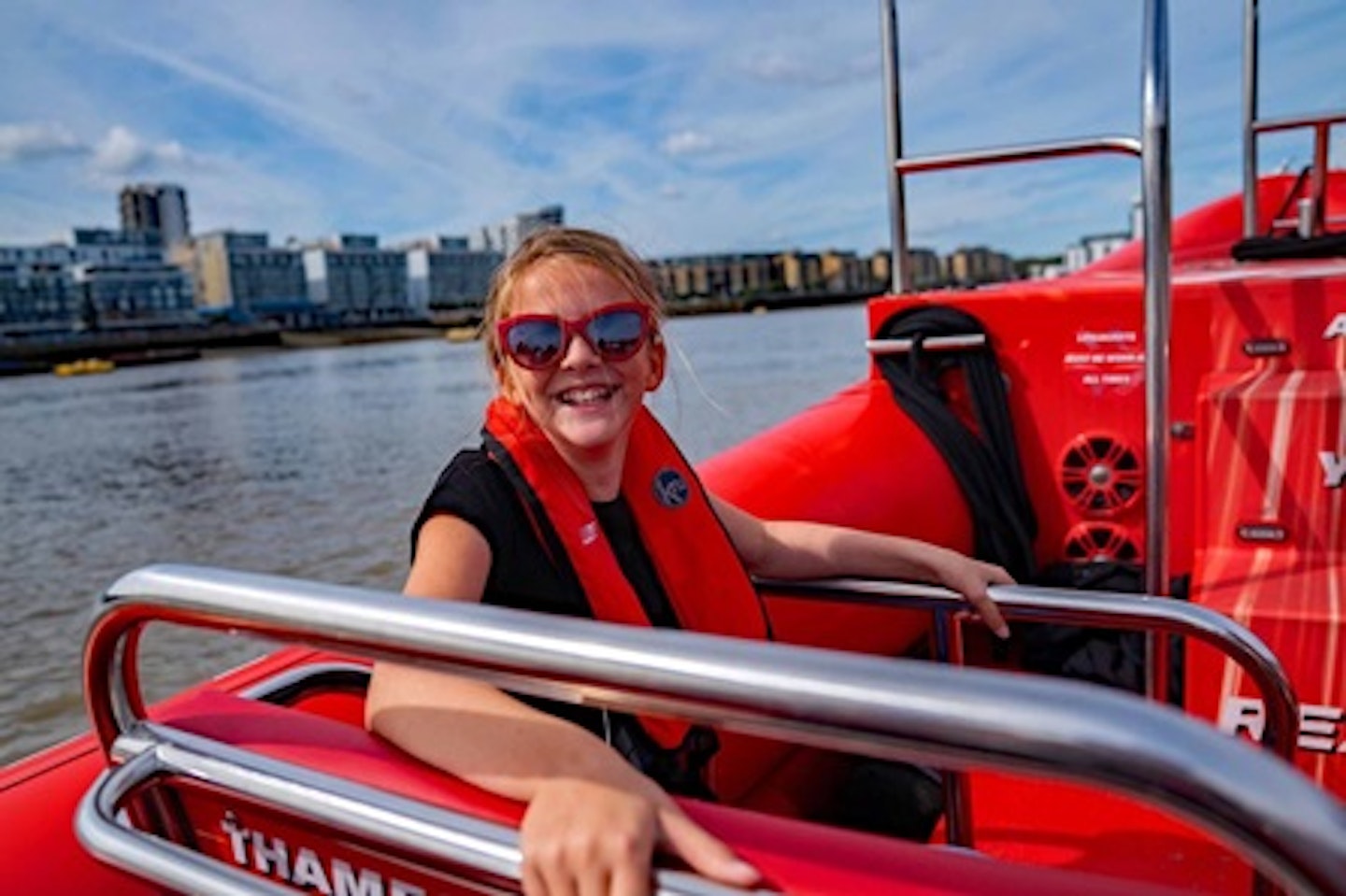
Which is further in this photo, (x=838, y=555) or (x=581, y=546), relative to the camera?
(x=838, y=555)

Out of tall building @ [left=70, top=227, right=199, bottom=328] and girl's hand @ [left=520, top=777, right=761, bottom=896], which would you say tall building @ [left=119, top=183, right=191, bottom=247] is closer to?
tall building @ [left=70, top=227, right=199, bottom=328]

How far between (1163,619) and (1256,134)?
2.61 metres

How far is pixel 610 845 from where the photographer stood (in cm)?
69

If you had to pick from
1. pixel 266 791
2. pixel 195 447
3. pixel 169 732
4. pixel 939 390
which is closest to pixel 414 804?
pixel 266 791

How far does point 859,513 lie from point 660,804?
1630mm

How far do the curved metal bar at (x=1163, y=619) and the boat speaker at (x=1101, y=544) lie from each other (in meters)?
1.46

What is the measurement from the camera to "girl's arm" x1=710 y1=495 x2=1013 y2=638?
134 centimetres

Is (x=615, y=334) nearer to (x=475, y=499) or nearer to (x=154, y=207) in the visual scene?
(x=475, y=499)

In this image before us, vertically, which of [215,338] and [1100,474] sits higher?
[215,338]

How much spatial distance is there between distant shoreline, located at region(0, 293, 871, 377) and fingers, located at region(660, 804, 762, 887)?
138 ft

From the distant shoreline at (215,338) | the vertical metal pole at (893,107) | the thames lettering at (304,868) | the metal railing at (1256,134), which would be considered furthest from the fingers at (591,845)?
the distant shoreline at (215,338)

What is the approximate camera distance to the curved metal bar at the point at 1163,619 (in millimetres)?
1104

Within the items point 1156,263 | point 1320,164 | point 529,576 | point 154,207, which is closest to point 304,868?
point 529,576

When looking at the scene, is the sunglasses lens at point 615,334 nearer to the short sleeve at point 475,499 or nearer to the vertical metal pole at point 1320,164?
the short sleeve at point 475,499
